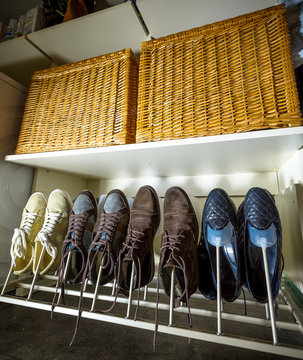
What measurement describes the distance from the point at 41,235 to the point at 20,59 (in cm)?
87

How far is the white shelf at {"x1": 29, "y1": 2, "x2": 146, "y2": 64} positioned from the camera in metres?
0.72

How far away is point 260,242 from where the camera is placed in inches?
19.2

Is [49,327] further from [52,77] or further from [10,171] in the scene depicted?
[52,77]

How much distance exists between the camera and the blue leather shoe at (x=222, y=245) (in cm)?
53

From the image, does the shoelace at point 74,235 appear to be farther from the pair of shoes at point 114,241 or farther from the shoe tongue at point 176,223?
the shoe tongue at point 176,223

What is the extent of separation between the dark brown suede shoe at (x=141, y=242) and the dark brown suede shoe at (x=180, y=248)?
0.05 meters

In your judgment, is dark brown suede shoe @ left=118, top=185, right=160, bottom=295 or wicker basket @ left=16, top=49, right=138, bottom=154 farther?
wicker basket @ left=16, top=49, right=138, bottom=154

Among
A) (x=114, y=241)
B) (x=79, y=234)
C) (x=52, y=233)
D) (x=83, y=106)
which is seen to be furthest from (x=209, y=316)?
(x=83, y=106)

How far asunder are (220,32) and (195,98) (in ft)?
0.71

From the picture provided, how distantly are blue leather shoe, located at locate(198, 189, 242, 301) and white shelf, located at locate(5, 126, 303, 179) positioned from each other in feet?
0.51

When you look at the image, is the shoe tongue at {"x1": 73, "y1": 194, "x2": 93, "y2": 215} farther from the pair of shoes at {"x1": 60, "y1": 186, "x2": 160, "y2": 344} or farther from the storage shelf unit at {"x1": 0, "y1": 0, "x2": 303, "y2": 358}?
the storage shelf unit at {"x1": 0, "y1": 0, "x2": 303, "y2": 358}

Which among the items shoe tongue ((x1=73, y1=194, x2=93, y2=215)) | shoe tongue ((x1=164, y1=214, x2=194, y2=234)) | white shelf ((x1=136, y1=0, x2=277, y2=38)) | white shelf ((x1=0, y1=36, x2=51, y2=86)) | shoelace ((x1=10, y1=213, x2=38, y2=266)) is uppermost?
white shelf ((x1=0, y1=36, x2=51, y2=86))

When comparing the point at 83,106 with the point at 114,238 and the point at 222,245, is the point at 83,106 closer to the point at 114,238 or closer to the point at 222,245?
the point at 114,238

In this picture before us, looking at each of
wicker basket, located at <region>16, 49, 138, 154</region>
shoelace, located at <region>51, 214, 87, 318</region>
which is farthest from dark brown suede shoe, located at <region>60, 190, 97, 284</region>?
wicker basket, located at <region>16, 49, 138, 154</region>
